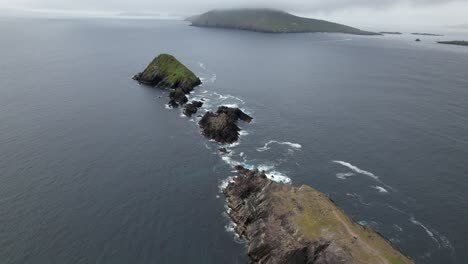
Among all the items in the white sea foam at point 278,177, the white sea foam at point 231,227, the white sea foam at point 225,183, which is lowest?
the white sea foam at point 231,227

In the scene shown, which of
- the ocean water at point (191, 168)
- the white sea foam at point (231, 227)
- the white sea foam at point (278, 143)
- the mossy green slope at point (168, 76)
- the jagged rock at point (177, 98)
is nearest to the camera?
the ocean water at point (191, 168)

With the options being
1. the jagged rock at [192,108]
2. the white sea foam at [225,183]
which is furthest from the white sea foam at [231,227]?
the jagged rock at [192,108]

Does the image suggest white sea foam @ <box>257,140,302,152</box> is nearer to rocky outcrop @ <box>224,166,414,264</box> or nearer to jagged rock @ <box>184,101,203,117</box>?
rocky outcrop @ <box>224,166,414,264</box>

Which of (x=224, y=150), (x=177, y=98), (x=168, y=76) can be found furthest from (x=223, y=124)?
(x=168, y=76)

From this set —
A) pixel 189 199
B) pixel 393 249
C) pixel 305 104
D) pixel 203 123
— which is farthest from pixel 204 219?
pixel 305 104

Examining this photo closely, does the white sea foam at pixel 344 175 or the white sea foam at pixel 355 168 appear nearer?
→ the white sea foam at pixel 344 175

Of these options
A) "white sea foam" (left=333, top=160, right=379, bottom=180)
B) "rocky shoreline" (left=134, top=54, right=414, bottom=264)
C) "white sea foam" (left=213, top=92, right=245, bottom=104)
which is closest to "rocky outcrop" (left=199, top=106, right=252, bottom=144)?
"rocky shoreline" (left=134, top=54, right=414, bottom=264)

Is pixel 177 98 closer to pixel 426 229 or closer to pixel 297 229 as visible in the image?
pixel 297 229

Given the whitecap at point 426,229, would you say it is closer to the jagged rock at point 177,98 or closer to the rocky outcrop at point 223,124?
the rocky outcrop at point 223,124
